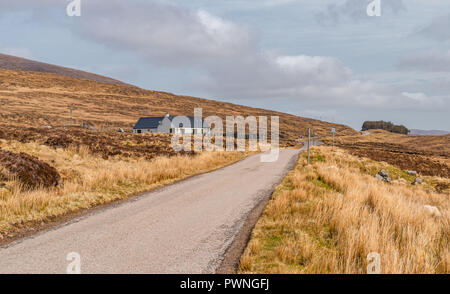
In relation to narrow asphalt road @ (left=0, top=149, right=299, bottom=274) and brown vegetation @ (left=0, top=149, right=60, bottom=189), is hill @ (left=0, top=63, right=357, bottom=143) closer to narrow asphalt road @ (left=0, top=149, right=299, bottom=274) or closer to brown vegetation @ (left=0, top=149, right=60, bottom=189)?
brown vegetation @ (left=0, top=149, right=60, bottom=189)

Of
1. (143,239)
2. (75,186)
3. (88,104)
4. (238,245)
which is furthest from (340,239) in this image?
(88,104)

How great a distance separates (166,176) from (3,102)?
91.3 meters

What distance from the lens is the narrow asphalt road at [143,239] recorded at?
5547 millimetres

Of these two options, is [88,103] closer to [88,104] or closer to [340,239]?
[88,104]

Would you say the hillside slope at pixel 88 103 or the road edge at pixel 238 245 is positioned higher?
the hillside slope at pixel 88 103

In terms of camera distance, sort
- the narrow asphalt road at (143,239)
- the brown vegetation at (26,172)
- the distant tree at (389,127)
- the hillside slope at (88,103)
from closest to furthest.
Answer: the narrow asphalt road at (143,239), the brown vegetation at (26,172), the hillside slope at (88,103), the distant tree at (389,127)

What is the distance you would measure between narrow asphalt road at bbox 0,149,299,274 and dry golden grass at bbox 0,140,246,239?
1.03 m

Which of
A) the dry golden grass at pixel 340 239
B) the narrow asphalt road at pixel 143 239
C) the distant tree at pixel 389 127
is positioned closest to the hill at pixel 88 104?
the narrow asphalt road at pixel 143 239

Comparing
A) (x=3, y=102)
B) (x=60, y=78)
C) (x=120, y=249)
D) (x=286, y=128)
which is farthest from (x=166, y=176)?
(x=60, y=78)

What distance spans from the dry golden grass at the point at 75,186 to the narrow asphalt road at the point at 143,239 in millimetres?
1025

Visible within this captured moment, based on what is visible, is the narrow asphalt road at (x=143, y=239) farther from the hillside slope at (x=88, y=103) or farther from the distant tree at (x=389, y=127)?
the distant tree at (x=389, y=127)

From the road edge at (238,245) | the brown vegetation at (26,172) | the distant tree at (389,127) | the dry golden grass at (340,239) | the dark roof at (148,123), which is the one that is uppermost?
the distant tree at (389,127)

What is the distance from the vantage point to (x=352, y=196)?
35.8 feet

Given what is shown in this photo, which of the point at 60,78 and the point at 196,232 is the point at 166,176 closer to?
the point at 196,232
